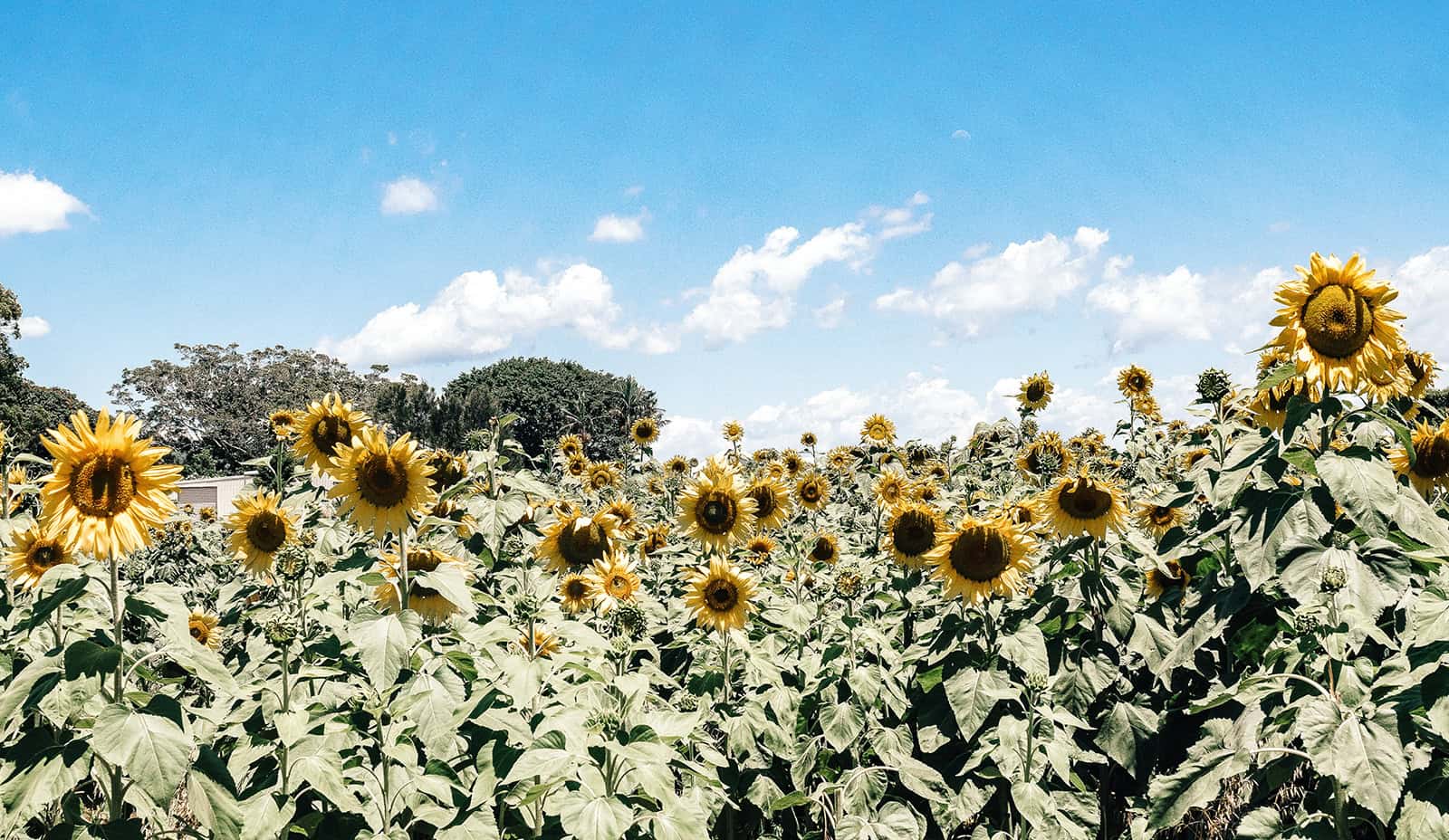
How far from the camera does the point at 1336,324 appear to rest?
356 centimetres

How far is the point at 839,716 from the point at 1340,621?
1962 millimetres

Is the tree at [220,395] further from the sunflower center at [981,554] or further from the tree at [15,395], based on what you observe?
→ the sunflower center at [981,554]

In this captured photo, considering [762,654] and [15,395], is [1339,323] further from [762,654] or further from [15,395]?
[15,395]

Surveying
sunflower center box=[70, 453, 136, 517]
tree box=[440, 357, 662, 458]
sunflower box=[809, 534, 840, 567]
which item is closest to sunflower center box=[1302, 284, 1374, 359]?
sunflower box=[809, 534, 840, 567]

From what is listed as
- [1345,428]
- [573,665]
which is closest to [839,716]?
[573,665]

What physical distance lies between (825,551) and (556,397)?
2675 inches

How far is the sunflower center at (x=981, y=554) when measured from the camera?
4449mm

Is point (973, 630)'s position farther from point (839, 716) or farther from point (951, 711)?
point (839, 716)

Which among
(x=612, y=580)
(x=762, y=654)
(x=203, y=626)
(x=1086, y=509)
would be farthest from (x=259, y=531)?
(x=1086, y=509)

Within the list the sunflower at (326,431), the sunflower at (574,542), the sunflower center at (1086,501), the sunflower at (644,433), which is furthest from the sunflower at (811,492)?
the sunflower at (326,431)

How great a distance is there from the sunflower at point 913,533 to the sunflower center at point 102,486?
11.7 ft

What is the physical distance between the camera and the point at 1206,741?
138 inches

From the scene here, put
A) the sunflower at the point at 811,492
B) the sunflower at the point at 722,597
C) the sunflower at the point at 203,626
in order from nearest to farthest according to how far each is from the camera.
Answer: the sunflower at the point at 722,597
the sunflower at the point at 203,626
the sunflower at the point at 811,492

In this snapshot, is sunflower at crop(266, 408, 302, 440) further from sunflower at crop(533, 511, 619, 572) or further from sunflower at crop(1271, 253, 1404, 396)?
sunflower at crop(1271, 253, 1404, 396)
